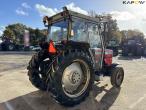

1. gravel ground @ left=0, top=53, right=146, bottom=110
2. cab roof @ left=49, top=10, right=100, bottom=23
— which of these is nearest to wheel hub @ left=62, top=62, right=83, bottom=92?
gravel ground @ left=0, top=53, right=146, bottom=110

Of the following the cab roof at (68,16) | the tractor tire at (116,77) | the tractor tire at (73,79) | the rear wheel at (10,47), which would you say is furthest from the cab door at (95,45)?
the rear wheel at (10,47)

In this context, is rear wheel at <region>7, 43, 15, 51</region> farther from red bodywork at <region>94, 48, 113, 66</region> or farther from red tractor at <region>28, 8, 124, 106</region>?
red tractor at <region>28, 8, 124, 106</region>

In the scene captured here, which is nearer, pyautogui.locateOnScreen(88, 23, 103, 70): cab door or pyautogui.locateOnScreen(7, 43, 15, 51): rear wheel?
pyautogui.locateOnScreen(88, 23, 103, 70): cab door

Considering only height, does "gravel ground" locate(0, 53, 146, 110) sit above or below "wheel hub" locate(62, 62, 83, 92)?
below

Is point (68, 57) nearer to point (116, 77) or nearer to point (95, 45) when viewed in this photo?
point (95, 45)

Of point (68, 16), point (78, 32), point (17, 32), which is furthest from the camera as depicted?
point (17, 32)

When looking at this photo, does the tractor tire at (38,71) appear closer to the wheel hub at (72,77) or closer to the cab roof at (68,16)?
the wheel hub at (72,77)

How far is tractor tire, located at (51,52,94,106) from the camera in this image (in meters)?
4.73

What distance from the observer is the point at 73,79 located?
17.7 feet

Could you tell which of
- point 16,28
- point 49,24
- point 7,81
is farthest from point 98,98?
point 16,28

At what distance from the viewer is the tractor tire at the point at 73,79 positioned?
15.5 feet

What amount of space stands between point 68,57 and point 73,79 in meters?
0.79

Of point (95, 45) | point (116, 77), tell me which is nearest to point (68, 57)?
point (95, 45)

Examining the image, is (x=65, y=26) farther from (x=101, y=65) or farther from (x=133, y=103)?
(x=133, y=103)
